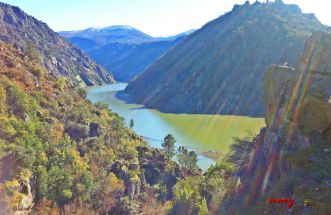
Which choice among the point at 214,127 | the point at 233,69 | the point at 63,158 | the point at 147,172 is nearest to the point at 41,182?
the point at 63,158

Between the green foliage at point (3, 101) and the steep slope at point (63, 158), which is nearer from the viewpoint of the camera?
the steep slope at point (63, 158)

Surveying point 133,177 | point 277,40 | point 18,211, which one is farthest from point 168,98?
point 18,211

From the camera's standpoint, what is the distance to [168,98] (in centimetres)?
17862

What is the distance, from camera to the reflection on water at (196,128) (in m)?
89.9

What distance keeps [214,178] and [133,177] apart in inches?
423

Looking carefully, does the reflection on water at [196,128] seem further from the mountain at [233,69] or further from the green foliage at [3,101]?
the green foliage at [3,101]

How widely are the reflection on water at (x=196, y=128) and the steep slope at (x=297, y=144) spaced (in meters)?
45.5

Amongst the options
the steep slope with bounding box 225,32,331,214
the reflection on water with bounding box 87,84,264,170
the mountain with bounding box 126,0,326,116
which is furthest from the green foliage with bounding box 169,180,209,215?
the mountain with bounding box 126,0,326,116

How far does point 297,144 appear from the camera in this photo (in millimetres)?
19859

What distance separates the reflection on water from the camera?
8988 centimetres

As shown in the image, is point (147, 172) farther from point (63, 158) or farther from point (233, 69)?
point (233, 69)

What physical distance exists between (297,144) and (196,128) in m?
95.4

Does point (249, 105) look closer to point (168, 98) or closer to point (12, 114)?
point (168, 98)

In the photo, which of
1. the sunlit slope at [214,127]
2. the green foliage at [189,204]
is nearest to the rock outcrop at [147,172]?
the green foliage at [189,204]
